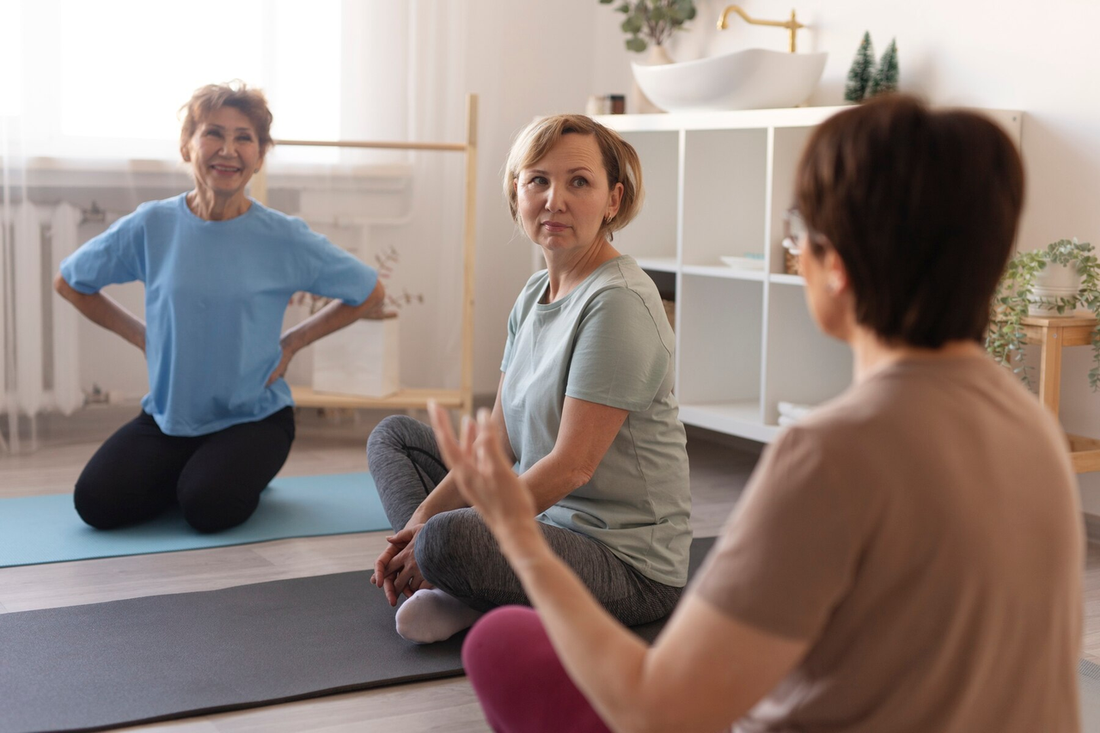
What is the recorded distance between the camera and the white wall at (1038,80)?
2.53 m

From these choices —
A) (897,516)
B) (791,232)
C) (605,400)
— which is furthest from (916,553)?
(791,232)

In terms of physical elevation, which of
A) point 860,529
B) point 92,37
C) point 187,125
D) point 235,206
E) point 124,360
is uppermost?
point 92,37

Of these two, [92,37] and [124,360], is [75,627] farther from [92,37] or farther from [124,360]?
[92,37]

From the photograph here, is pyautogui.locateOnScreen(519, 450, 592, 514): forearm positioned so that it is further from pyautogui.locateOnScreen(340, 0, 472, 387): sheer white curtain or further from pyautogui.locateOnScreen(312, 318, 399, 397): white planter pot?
pyautogui.locateOnScreen(340, 0, 472, 387): sheer white curtain

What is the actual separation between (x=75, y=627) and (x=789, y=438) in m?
1.55

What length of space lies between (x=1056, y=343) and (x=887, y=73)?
3.03ft

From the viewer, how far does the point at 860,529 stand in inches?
28.0

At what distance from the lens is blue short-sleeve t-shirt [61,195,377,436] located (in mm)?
2639

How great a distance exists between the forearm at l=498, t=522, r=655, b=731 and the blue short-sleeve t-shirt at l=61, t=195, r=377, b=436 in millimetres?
1964

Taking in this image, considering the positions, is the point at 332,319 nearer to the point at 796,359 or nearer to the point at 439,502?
the point at 439,502

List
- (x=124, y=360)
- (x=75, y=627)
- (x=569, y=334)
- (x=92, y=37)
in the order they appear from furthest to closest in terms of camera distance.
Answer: (x=124, y=360)
(x=92, y=37)
(x=75, y=627)
(x=569, y=334)

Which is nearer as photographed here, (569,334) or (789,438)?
(789,438)

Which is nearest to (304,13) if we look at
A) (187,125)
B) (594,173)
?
(187,125)

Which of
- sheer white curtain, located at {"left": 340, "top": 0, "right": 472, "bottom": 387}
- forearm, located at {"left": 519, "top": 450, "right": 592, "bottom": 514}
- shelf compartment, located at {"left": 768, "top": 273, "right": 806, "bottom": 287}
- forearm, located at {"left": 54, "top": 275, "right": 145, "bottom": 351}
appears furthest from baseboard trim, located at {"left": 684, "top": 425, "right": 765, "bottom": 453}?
forearm, located at {"left": 519, "top": 450, "right": 592, "bottom": 514}
